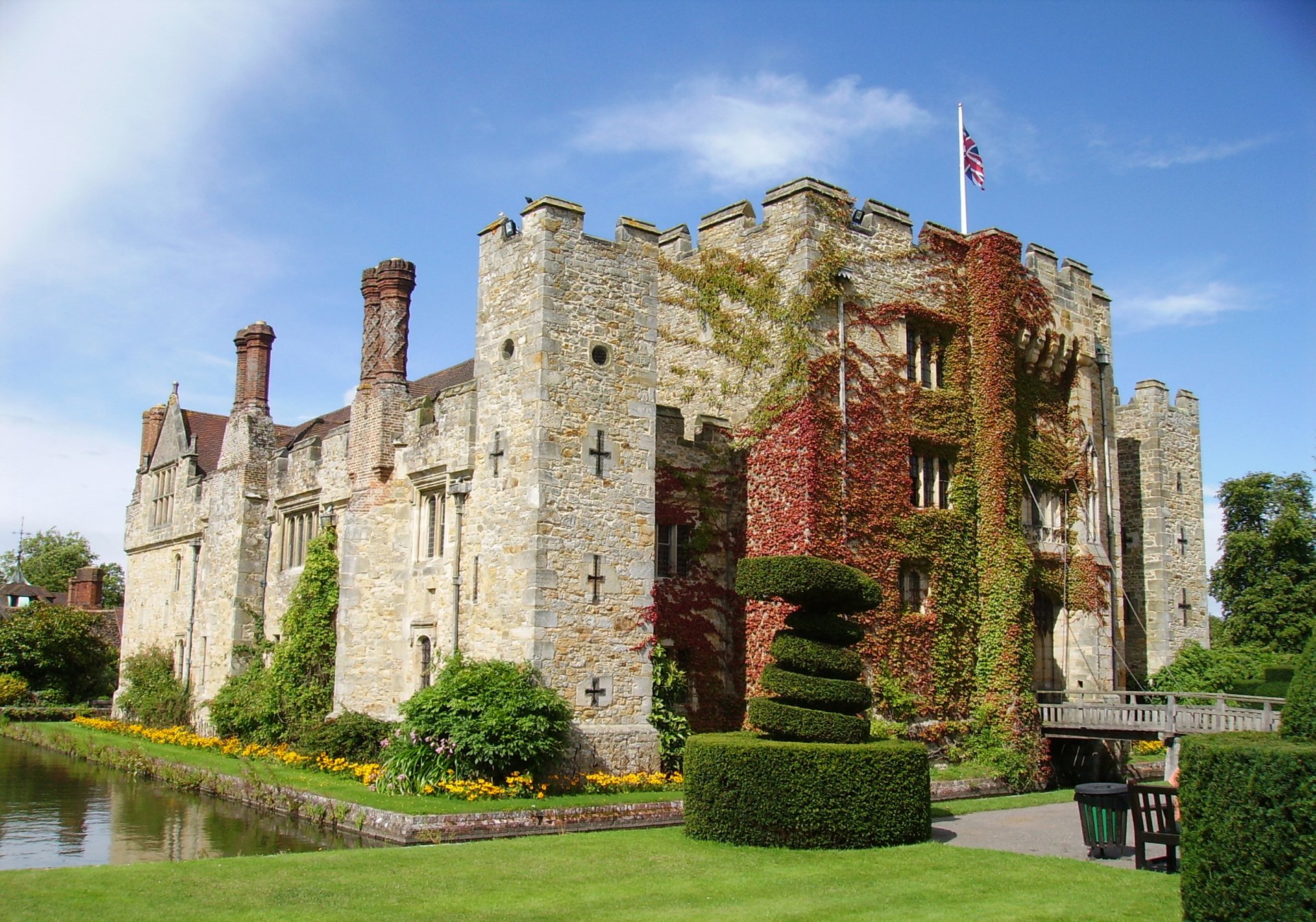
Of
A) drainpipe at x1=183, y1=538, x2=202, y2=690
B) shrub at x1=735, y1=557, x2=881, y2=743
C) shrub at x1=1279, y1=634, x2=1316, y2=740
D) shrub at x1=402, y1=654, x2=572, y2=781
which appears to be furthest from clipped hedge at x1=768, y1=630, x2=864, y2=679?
drainpipe at x1=183, y1=538, x2=202, y2=690

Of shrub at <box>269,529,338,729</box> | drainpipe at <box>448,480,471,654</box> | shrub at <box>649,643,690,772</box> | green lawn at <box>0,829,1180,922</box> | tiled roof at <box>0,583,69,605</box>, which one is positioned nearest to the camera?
green lawn at <box>0,829,1180,922</box>

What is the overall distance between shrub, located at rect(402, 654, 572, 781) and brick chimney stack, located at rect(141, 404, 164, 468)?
2559 cm

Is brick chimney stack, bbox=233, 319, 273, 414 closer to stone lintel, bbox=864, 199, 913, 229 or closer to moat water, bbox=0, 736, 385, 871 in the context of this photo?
moat water, bbox=0, 736, 385, 871

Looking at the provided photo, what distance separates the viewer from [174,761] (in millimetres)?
23578

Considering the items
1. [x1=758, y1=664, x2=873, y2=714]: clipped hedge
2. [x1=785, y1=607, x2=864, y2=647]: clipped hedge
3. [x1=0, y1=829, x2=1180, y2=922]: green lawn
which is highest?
[x1=785, y1=607, x2=864, y2=647]: clipped hedge

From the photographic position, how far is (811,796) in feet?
45.3

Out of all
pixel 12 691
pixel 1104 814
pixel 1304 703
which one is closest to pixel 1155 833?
pixel 1104 814

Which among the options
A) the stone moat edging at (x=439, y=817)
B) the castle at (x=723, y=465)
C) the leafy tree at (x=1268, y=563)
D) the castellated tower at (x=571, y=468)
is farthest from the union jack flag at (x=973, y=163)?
the leafy tree at (x=1268, y=563)

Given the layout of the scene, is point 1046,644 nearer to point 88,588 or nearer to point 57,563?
point 88,588

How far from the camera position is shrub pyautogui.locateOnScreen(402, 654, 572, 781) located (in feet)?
57.0

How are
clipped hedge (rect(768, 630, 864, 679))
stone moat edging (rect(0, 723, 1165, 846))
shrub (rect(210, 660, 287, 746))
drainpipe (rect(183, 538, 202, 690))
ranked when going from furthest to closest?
drainpipe (rect(183, 538, 202, 690)), shrub (rect(210, 660, 287, 746)), stone moat edging (rect(0, 723, 1165, 846)), clipped hedge (rect(768, 630, 864, 679))

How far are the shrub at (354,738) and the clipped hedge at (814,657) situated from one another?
9023mm

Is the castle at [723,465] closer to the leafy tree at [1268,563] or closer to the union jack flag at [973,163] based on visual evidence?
the union jack flag at [973,163]

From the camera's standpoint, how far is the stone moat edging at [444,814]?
1527 centimetres
